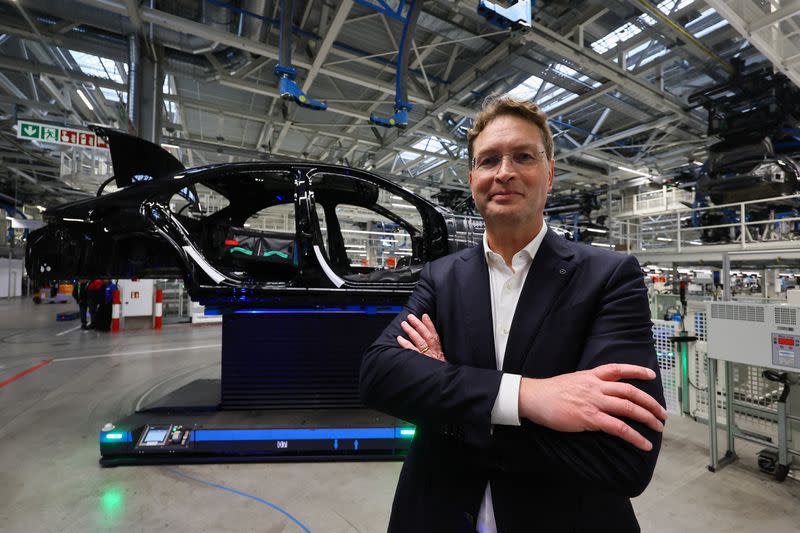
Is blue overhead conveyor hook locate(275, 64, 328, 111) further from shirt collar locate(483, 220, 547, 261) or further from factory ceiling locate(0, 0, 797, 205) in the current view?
shirt collar locate(483, 220, 547, 261)

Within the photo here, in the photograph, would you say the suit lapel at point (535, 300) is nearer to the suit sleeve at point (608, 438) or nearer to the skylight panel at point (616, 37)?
the suit sleeve at point (608, 438)

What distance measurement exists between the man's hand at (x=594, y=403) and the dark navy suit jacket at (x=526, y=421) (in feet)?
0.10

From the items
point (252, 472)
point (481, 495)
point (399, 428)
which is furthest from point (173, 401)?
point (481, 495)

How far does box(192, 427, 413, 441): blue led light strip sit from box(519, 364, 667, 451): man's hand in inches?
80.7

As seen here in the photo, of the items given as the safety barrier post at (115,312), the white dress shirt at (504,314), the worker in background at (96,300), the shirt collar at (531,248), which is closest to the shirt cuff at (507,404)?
the white dress shirt at (504,314)

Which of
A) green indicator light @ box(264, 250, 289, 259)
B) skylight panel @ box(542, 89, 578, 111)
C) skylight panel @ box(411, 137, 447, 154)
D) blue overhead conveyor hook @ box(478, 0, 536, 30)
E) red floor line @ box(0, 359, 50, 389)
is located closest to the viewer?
blue overhead conveyor hook @ box(478, 0, 536, 30)

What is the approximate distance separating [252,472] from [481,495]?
6.98 ft

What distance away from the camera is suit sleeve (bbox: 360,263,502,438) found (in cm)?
87

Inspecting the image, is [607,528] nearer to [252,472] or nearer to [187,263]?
[252,472]

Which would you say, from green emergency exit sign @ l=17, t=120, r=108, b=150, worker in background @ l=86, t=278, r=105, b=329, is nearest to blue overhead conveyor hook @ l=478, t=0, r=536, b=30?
green emergency exit sign @ l=17, t=120, r=108, b=150

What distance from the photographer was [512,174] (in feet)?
3.37

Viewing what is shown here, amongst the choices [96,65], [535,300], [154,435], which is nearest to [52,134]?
[96,65]

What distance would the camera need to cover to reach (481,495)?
97cm

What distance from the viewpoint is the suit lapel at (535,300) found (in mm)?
966
